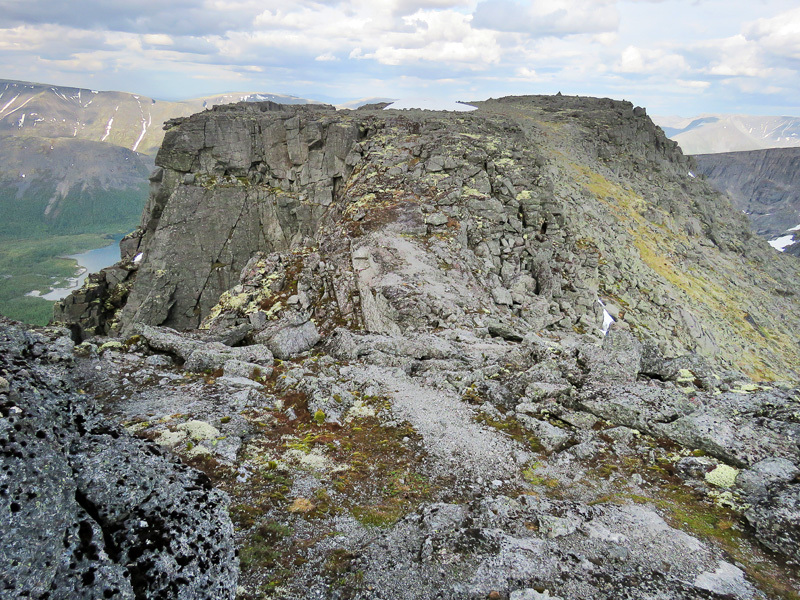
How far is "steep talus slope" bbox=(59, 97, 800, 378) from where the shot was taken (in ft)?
77.1

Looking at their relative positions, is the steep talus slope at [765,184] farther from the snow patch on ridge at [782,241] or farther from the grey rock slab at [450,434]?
the grey rock slab at [450,434]

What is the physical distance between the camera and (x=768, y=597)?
6.42 metres

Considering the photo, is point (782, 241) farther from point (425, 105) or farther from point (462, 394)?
point (462, 394)

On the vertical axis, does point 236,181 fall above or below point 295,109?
below

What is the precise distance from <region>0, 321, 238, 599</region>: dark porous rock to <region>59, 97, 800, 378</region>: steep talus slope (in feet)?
44.1

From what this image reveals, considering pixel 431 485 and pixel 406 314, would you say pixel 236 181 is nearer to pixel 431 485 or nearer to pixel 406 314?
pixel 406 314

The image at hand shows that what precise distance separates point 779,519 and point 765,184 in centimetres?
23897

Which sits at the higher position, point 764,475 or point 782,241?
point 764,475

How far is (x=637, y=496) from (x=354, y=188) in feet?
84.3

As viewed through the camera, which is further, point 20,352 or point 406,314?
point 406,314

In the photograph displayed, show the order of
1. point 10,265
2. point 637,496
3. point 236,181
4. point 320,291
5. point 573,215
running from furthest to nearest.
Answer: point 10,265 < point 236,181 < point 573,215 < point 320,291 < point 637,496

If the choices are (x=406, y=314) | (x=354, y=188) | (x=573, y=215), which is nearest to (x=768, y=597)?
(x=406, y=314)

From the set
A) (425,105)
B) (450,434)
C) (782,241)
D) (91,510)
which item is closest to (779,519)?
(450,434)

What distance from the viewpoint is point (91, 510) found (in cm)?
552
